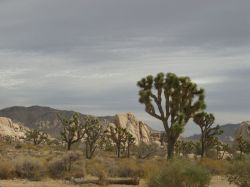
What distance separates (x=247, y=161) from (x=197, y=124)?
25036 mm

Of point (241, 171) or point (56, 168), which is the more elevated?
point (241, 171)

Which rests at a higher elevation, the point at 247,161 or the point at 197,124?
the point at 197,124

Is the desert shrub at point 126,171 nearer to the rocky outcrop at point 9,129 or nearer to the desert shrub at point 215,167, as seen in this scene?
the desert shrub at point 215,167

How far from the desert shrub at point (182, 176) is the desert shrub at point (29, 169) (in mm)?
9600

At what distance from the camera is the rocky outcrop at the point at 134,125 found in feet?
392

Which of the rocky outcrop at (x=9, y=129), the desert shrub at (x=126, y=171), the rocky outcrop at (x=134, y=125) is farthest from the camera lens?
the rocky outcrop at (x=134, y=125)

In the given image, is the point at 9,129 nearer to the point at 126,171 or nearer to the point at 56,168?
the point at 126,171

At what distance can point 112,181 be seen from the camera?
74.6 ft

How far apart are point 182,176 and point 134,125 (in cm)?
11272

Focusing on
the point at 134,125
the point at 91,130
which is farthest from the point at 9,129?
the point at 91,130

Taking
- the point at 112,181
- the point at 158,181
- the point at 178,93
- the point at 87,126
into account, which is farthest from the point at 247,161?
the point at 87,126

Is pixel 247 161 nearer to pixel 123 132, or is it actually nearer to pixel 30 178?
pixel 30 178

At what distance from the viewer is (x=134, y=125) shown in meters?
128

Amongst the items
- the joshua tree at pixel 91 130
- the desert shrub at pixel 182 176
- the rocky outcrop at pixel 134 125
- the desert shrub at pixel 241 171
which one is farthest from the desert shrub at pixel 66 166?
the rocky outcrop at pixel 134 125
